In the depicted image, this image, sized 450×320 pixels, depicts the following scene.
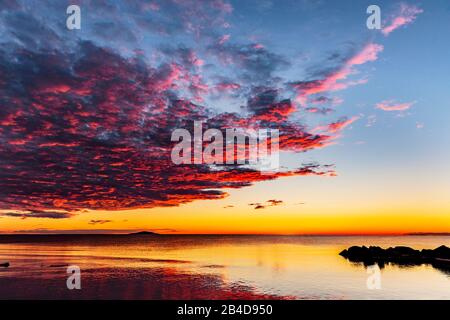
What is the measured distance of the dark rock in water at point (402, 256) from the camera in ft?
272

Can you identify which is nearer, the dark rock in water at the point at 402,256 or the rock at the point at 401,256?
the dark rock in water at the point at 402,256

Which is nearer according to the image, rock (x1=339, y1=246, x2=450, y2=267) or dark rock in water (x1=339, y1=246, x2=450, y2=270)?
dark rock in water (x1=339, y1=246, x2=450, y2=270)

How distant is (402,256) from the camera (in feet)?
301

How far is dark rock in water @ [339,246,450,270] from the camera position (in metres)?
82.9

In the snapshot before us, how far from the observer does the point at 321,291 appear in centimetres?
4572

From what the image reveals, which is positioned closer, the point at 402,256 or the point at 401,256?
the point at 401,256

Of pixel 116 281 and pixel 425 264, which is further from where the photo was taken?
pixel 425 264
